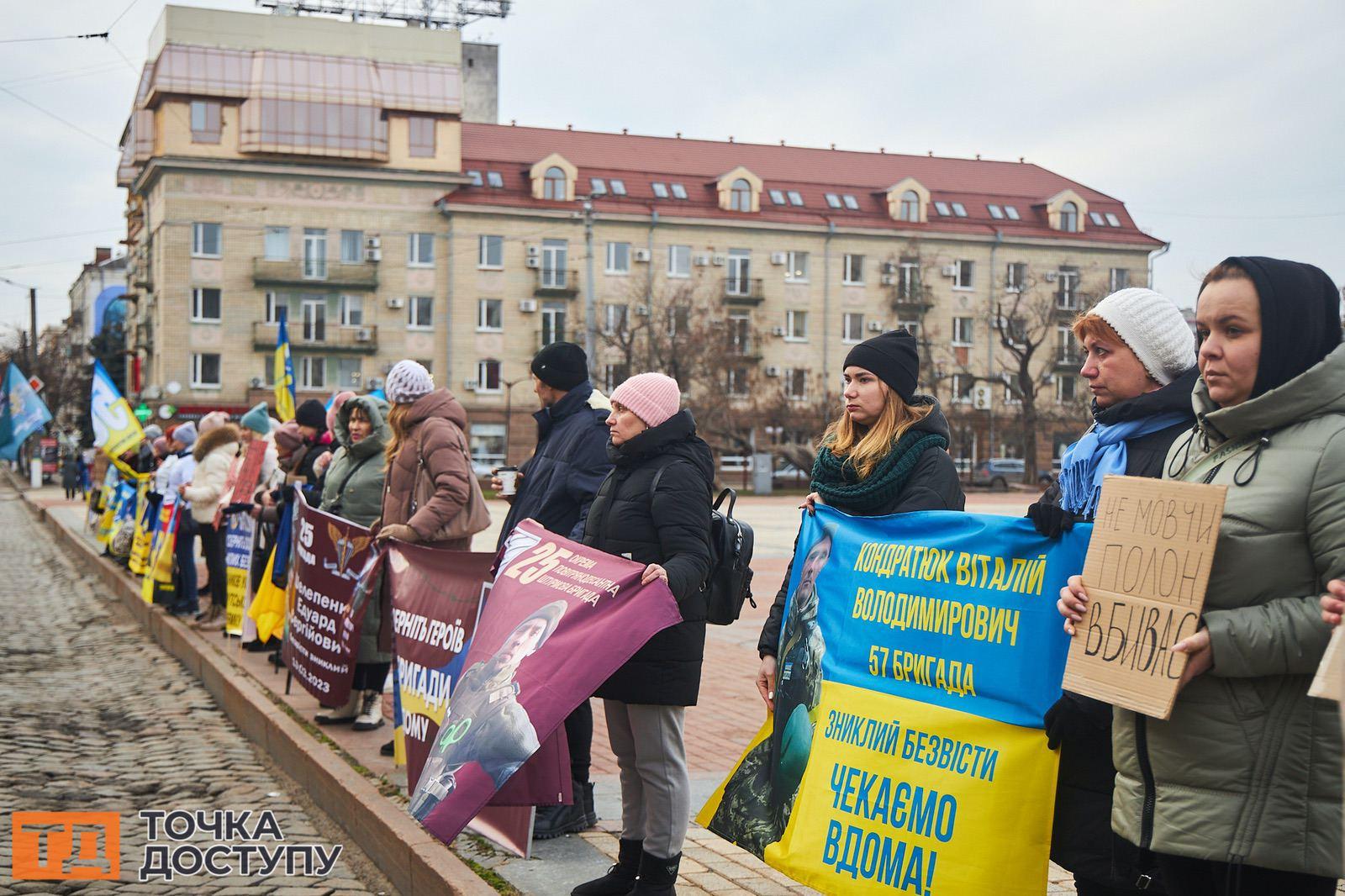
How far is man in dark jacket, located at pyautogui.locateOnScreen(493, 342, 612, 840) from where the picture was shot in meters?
5.75

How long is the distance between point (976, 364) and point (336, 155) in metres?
33.0

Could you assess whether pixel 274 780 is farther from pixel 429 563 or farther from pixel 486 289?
pixel 486 289

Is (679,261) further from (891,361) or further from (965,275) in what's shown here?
(891,361)

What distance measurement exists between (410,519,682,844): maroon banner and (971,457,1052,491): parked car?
55.0 meters

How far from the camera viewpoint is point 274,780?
7.43 m

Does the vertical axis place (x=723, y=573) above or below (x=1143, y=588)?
below

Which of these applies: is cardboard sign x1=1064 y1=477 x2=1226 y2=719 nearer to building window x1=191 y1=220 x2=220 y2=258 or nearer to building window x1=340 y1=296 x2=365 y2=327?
building window x1=191 y1=220 x2=220 y2=258

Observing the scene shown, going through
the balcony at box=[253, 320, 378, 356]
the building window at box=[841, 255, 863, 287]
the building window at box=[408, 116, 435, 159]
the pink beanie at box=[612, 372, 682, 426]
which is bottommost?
the pink beanie at box=[612, 372, 682, 426]

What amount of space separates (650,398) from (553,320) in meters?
59.4

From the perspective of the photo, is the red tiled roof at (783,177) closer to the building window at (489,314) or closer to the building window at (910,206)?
the building window at (910,206)

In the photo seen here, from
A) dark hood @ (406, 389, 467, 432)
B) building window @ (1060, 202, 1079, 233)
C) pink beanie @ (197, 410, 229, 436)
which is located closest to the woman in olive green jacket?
dark hood @ (406, 389, 467, 432)

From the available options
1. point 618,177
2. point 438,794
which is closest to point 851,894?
point 438,794

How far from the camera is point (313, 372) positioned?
61.5 metres

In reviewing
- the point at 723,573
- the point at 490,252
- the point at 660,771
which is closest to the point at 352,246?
the point at 490,252
